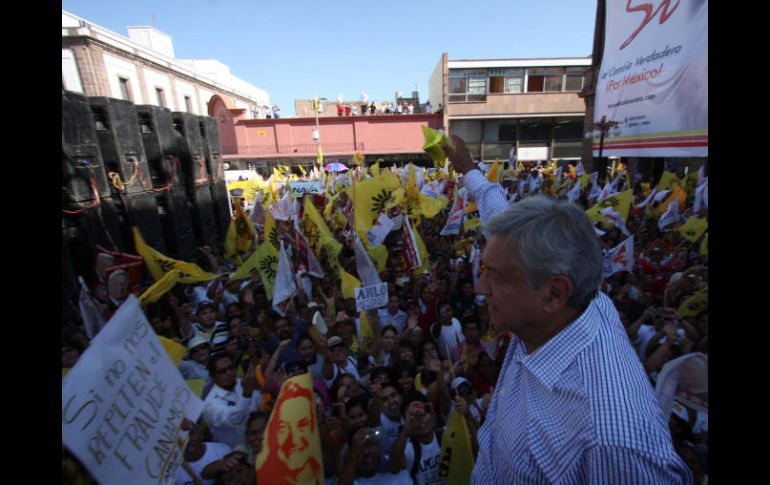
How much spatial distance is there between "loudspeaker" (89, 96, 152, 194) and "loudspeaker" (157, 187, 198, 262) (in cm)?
68

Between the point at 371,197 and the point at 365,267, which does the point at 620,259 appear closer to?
the point at 365,267

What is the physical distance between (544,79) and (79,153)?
99.3ft

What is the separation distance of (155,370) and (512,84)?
31.5m

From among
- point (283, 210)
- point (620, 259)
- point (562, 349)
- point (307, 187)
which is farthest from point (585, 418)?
point (307, 187)

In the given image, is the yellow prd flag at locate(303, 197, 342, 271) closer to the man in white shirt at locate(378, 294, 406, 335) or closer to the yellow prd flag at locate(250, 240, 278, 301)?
the yellow prd flag at locate(250, 240, 278, 301)

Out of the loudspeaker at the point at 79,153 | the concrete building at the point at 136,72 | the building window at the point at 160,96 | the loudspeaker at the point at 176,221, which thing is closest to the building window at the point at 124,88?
the concrete building at the point at 136,72

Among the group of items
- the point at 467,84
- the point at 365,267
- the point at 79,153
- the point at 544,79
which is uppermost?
the point at 467,84

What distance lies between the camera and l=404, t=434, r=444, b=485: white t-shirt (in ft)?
8.00

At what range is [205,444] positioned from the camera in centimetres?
241

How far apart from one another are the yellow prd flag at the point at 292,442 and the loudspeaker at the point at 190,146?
732 centimetres

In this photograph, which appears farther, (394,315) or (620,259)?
(620,259)

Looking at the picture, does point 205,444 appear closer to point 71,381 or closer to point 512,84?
point 71,381

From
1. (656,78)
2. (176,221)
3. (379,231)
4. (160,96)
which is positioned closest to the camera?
(379,231)

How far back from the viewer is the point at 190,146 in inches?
307
